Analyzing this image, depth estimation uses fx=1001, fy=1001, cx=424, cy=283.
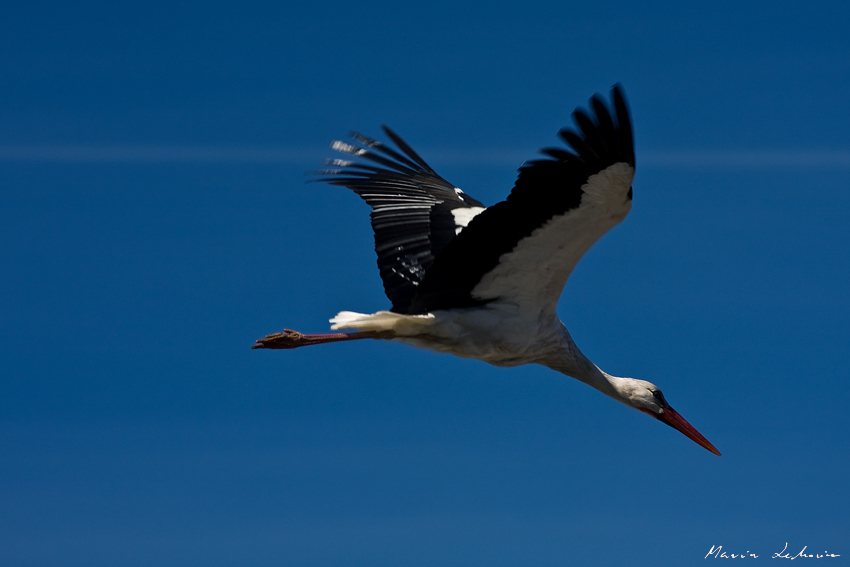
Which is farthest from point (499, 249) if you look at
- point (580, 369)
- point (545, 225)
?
point (580, 369)

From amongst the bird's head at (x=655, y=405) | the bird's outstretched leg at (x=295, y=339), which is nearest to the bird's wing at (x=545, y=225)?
the bird's outstretched leg at (x=295, y=339)

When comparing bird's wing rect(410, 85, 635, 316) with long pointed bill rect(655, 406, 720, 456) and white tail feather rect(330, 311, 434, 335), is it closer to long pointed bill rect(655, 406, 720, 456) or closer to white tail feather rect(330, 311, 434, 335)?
white tail feather rect(330, 311, 434, 335)

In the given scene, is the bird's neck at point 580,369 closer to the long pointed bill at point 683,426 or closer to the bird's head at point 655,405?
the bird's head at point 655,405

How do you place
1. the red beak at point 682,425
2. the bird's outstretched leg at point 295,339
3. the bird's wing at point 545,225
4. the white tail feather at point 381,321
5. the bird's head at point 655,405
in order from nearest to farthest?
the bird's wing at point 545,225 → the white tail feather at point 381,321 → the bird's outstretched leg at point 295,339 → the bird's head at point 655,405 → the red beak at point 682,425

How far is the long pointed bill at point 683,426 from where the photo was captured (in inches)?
397

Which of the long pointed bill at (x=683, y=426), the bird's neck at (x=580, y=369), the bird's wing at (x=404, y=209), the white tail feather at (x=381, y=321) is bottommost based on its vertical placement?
the long pointed bill at (x=683, y=426)

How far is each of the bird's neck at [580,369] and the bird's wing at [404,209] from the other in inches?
56.4

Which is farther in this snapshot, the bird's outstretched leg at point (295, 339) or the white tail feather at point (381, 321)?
the bird's outstretched leg at point (295, 339)

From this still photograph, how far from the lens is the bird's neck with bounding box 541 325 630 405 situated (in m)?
9.07

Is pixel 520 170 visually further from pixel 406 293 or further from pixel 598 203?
pixel 406 293

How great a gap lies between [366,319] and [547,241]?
169 cm

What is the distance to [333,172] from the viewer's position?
34.3ft

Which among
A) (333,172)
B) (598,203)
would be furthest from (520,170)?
(333,172)

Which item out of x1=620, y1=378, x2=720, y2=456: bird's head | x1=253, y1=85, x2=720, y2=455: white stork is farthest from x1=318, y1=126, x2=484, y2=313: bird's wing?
x1=620, y1=378, x2=720, y2=456: bird's head
